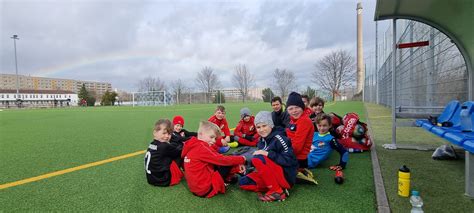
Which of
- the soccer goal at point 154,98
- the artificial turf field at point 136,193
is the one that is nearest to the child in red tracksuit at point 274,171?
the artificial turf field at point 136,193

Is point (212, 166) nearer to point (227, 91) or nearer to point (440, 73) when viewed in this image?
point (440, 73)

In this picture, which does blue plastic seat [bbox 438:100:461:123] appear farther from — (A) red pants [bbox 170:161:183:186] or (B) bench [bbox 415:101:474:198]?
(A) red pants [bbox 170:161:183:186]

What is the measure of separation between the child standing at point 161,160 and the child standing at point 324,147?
208cm

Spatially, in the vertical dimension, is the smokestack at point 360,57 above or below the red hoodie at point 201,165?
above

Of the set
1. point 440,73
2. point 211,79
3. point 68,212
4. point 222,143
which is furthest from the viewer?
point 211,79

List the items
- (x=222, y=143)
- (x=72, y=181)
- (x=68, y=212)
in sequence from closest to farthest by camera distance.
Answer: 1. (x=68, y=212)
2. (x=72, y=181)
3. (x=222, y=143)

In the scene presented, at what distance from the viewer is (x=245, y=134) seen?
20.8 ft

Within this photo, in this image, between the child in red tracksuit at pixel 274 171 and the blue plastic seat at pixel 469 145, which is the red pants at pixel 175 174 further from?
the blue plastic seat at pixel 469 145

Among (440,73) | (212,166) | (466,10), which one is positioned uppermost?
(466,10)

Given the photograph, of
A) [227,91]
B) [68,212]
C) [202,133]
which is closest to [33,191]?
[68,212]

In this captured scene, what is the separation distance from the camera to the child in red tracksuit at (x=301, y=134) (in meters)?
3.50

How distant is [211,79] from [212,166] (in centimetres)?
7021

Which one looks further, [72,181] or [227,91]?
[227,91]

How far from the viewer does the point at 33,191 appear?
3.23 metres
